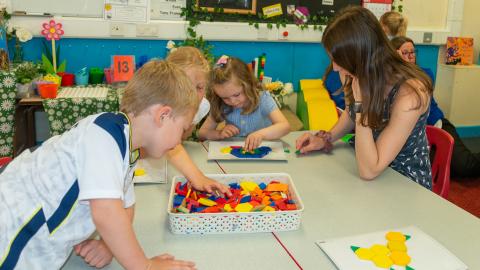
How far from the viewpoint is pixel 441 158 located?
1.75 metres

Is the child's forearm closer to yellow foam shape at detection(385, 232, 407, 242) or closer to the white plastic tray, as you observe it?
the white plastic tray

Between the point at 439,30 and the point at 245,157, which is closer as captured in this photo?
the point at 245,157

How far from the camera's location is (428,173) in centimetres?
163

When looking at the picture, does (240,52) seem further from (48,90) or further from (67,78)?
(48,90)

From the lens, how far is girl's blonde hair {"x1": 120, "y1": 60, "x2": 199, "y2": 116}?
94cm

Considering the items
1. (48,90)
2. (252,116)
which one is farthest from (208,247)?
(48,90)

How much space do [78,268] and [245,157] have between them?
79 centimetres

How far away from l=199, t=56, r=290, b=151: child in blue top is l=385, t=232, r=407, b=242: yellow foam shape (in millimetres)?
837

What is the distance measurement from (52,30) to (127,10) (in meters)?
0.53

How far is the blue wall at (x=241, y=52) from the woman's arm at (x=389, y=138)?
216 cm

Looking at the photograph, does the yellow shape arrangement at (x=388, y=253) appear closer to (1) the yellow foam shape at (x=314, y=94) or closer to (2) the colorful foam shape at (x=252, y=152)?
(2) the colorful foam shape at (x=252, y=152)

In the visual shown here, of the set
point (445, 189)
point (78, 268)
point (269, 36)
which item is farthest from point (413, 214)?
point (269, 36)

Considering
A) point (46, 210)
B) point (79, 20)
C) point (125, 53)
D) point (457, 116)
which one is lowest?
point (457, 116)

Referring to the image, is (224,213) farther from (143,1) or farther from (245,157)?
Result: (143,1)
